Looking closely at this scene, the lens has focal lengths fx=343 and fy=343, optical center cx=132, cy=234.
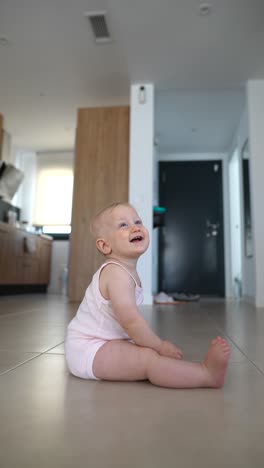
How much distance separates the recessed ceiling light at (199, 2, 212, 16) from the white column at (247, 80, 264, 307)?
3.93 ft

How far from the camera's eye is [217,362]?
26.9 inches

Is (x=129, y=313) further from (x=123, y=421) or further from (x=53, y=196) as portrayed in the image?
(x=53, y=196)

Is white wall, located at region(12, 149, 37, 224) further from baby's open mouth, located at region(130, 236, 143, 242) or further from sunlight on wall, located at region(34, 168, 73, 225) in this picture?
baby's open mouth, located at region(130, 236, 143, 242)

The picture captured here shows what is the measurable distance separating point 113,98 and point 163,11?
1611 mm

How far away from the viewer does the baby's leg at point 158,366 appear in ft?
2.27

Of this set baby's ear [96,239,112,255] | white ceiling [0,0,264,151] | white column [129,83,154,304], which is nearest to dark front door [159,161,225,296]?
white ceiling [0,0,264,151]

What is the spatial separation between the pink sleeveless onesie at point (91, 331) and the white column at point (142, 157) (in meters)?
2.78

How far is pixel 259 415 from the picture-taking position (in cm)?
56

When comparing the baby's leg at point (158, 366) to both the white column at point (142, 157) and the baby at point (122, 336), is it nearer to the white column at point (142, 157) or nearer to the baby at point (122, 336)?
the baby at point (122, 336)

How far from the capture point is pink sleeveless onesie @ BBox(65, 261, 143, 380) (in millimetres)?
780

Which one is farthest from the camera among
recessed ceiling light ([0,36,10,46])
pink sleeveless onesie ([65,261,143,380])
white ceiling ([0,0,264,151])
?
recessed ceiling light ([0,36,10,46])

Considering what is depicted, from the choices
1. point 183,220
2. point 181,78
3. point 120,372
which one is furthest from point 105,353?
point 183,220

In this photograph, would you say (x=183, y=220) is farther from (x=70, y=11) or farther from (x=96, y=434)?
(x=96, y=434)

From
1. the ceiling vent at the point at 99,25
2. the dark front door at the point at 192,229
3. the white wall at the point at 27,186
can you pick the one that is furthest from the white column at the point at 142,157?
the white wall at the point at 27,186
